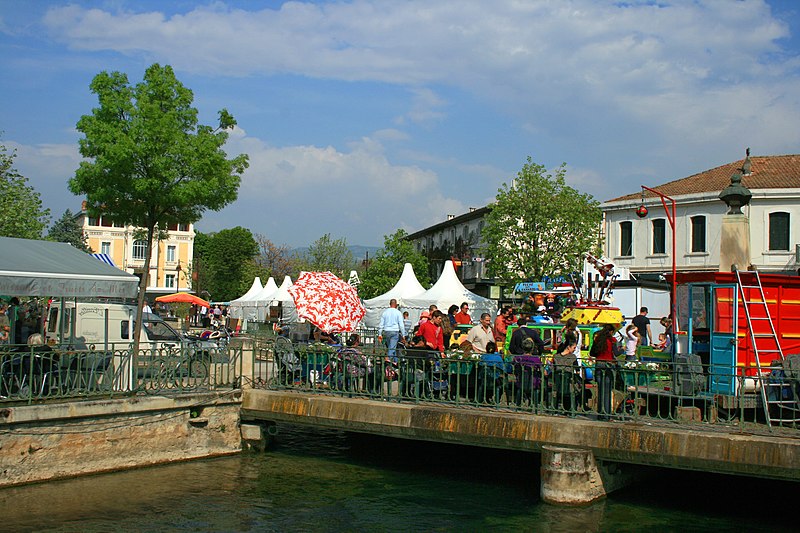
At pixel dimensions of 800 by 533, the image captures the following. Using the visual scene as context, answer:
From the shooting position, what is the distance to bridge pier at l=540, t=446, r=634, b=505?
11.3m

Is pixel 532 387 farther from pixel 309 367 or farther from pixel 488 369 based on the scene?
pixel 309 367

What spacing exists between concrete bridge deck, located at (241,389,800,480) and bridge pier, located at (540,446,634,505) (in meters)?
0.22

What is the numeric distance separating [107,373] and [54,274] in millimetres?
1867

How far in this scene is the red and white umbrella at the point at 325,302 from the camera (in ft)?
58.1

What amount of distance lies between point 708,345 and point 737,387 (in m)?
1.89

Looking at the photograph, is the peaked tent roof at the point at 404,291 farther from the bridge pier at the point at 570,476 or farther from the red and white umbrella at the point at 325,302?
the bridge pier at the point at 570,476

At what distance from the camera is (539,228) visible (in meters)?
34.1

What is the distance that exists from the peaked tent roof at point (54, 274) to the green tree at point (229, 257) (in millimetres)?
Answer: 69317

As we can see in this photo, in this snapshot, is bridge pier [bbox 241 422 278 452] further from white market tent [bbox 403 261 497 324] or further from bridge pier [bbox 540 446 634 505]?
white market tent [bbox 403 261 497 324]

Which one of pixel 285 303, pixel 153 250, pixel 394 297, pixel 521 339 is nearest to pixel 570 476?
pixel 521 339

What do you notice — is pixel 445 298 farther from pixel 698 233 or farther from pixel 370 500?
pixel 698 233

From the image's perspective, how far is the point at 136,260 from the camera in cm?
9538

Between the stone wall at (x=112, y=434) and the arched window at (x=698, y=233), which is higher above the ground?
the arched window at (x=698, y=233)

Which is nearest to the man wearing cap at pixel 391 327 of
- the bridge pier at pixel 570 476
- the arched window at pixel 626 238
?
the bridge pier at pixel 570 476
